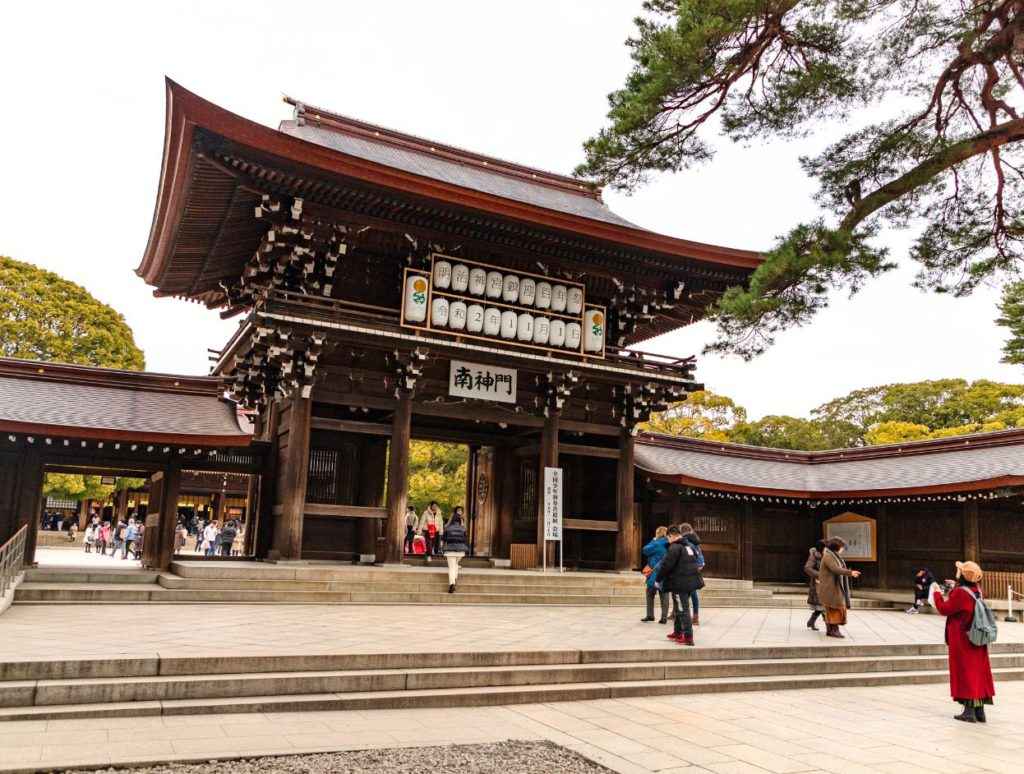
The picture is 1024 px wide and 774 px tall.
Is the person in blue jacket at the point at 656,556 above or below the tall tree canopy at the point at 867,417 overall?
below

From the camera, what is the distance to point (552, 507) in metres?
16.9

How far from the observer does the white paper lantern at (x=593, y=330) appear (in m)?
17.5

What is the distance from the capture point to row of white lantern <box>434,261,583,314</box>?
1603 cm

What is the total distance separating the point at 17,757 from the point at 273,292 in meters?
9.83

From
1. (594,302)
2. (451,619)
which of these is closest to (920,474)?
(594,302)

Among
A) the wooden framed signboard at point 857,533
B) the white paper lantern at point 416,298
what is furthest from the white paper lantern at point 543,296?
the wooden framed signboard at point 857,533

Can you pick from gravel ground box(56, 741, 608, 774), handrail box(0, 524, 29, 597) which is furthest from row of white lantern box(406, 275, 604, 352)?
gravel ground box(56, 741, 608, 774)

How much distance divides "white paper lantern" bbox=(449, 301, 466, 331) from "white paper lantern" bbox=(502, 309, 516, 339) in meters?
0.91

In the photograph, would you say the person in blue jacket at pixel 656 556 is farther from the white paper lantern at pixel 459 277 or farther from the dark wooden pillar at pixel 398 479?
the white paper lantern at pixel 459 277

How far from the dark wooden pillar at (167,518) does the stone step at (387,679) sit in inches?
338

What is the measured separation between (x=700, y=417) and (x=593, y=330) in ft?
100

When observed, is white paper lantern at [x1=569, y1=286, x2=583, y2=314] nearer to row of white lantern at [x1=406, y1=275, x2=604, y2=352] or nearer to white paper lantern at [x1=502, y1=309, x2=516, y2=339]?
row of white lantern at [x1=406, y1=275, x2=604, y2=352]

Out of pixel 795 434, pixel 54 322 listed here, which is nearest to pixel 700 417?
pixel 795 434

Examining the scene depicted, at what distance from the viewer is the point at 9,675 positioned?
6.60 meters
